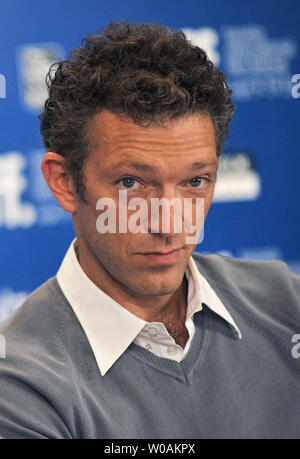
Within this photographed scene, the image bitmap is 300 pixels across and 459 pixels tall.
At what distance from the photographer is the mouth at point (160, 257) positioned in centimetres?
104

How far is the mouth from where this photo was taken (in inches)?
40.9

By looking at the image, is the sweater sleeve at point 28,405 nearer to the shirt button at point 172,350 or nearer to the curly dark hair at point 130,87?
the shirt button at point 172,350

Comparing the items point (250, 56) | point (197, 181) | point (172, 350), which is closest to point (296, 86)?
point (250, 56)

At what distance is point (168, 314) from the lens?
1178 mm

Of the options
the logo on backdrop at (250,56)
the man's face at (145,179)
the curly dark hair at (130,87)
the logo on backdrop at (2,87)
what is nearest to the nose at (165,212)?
the man's face at (145,179)

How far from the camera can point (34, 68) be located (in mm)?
1788

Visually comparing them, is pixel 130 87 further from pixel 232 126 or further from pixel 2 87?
Result: pixel 232 126

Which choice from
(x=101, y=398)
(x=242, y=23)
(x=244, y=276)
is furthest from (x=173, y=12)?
(x=101, y=398)

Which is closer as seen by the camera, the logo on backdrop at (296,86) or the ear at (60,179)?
the ear at (60,179)

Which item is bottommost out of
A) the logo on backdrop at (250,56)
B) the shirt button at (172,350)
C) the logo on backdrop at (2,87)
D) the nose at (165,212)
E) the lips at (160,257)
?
the shirt button at (172,350)

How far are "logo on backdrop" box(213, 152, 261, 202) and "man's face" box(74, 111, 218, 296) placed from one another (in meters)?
0.86

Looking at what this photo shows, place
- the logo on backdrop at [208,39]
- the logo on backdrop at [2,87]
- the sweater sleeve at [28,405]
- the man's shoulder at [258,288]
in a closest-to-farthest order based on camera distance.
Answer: the sweater sleeve at [28,405], the man's shoulder at [258,288], the logo on backdrop at [2,87], the logo on backdrop at [208,39]

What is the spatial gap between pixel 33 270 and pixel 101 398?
93cm

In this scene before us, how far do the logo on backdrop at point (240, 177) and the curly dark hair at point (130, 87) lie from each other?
78cm
